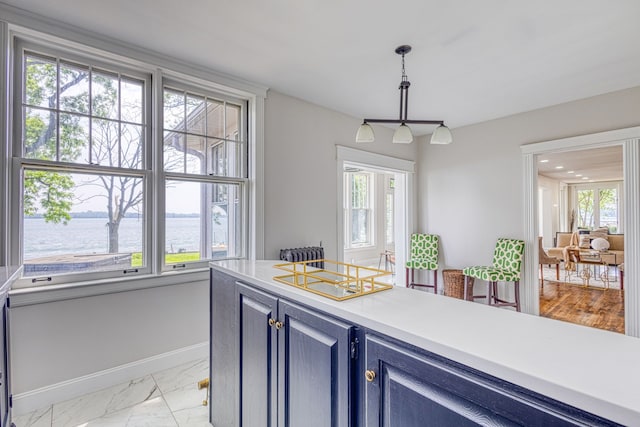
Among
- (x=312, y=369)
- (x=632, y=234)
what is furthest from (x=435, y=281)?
(x=312, y=369)

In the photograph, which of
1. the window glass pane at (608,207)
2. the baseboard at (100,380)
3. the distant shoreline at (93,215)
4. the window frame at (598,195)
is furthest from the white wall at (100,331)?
the window glass pane at (608,207)

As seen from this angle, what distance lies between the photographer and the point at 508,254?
3861mm

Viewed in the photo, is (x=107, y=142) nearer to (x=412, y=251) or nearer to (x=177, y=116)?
(x=177, y=116)

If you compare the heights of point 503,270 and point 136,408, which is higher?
point 503,270

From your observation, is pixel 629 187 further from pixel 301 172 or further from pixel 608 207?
pixel 608 207

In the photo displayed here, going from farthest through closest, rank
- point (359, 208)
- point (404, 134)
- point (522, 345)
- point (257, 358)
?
point (359, 208), point (404, 134), point (257, 358), point (522, 345)

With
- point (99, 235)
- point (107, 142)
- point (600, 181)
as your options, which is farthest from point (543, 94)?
point (600, 181)

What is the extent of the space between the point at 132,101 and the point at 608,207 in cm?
1355

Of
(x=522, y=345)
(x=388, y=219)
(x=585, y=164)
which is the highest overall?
(x=585, y=164)

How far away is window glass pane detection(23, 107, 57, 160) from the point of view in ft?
6.94

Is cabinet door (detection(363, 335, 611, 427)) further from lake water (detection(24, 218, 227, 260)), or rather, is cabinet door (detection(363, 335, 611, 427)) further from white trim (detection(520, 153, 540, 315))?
white trim (detection(520, 153, 540, 315))

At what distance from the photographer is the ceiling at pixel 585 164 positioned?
576 cm

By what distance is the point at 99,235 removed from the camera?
2.38 metres

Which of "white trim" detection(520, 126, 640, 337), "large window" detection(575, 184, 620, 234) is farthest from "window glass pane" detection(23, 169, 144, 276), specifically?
"large window" detection(575, 184, 620, 234)
